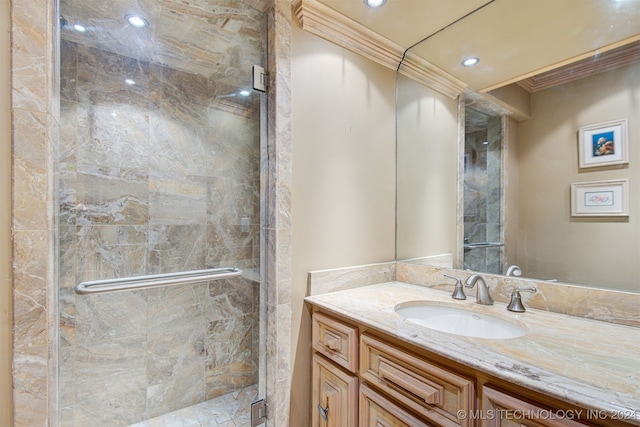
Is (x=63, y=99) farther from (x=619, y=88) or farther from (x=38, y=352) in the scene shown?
(x=619, y=88)

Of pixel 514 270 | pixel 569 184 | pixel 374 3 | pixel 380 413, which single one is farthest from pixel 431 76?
pixel 380 413

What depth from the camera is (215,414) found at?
1708mm

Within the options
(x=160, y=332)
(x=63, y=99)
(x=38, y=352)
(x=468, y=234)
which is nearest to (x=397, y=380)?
(x=468, y=234)

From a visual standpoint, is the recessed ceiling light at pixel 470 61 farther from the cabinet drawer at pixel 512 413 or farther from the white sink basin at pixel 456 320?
the cabinet drawer at pixel 512 413

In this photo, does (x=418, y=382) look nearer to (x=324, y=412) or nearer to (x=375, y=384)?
(x=375, y=384)

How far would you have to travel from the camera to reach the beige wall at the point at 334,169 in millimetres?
1407

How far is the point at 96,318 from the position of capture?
1559 millimetres

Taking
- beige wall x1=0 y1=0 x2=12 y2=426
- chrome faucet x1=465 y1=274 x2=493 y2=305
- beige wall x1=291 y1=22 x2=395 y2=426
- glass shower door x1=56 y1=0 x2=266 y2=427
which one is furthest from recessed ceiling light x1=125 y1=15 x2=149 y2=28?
chrome faucet x1=465 y1=274 x2=493 y2=305

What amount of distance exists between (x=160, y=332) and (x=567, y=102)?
245 centimetres

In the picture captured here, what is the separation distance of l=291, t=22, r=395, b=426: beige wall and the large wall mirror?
0.19 metres

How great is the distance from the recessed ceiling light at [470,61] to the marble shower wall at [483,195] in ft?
1.13

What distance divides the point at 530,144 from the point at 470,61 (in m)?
0.60

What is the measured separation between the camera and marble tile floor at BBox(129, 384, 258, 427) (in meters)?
1.56

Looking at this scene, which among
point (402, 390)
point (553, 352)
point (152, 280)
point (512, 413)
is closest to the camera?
Answer: point (512, 413)
